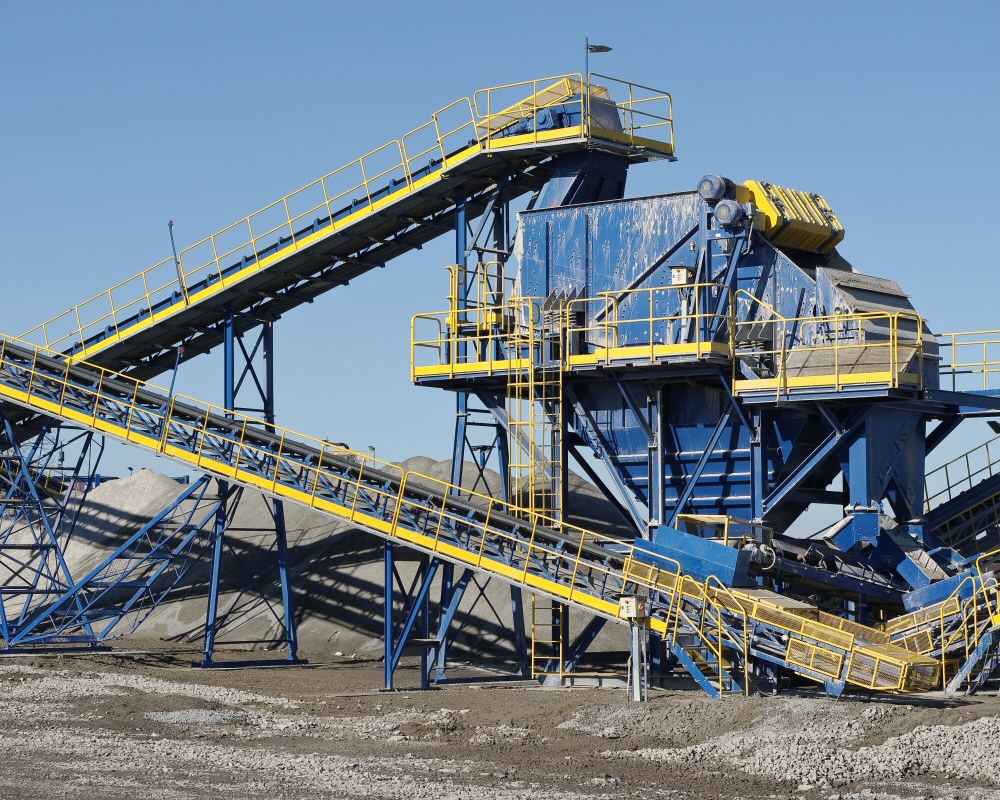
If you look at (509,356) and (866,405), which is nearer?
(866,405)

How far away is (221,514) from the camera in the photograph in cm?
2739

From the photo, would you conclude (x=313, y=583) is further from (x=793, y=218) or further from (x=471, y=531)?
(x=793, y=218)

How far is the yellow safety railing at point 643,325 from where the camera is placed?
79.4 feet

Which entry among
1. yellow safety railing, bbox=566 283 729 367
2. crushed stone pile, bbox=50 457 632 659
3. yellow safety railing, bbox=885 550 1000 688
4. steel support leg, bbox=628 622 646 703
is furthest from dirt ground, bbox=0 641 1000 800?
crushed stone pile, bbox=50 457 632 659

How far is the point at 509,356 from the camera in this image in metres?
26.0

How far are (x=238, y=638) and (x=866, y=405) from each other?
41.1ft

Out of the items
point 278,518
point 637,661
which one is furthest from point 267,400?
point 637,661

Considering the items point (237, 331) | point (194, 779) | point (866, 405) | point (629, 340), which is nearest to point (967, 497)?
point (866, 405)

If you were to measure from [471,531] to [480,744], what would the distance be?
609 cm

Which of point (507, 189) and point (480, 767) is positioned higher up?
point (507, 189)

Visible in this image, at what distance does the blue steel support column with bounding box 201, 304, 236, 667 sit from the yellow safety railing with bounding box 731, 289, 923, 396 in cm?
809

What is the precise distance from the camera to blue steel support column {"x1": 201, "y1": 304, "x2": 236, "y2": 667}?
2656 centimetres

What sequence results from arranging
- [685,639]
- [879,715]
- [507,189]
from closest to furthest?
1. [879,715]
2. [685,639]
3. [507,189]

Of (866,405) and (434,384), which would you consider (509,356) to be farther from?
(866,405)
